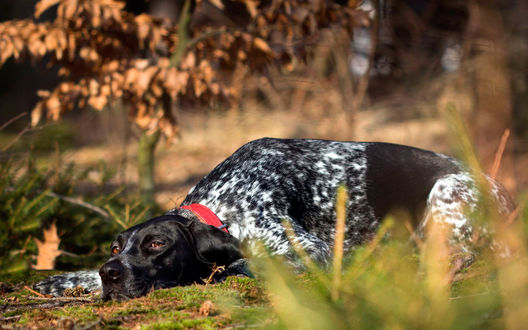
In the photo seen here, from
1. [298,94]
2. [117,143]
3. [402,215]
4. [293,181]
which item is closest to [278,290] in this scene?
[293,181]

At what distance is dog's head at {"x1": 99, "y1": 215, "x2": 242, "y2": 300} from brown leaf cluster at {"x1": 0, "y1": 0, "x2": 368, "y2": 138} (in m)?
2.09

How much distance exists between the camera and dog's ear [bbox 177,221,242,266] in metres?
3.12

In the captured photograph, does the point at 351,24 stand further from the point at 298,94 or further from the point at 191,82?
the point at 298,94

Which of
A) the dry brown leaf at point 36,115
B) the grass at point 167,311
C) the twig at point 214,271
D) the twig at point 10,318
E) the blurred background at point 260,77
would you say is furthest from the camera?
the blurred background at point 260,77

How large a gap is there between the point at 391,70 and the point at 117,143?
5309 millimetres

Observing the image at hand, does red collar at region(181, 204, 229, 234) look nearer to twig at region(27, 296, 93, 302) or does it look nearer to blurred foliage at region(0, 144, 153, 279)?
twig at region(27, 296, 93, 302)

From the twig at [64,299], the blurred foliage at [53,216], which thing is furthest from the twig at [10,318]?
the blurred foliage at [53,216]

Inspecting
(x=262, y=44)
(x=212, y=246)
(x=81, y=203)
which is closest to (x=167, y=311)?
(x=212, y=246)

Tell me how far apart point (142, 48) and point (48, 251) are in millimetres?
2154

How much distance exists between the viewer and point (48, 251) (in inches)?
172

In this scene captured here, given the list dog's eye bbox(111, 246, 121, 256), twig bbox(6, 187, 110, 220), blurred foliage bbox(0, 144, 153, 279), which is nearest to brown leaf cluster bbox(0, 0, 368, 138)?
blurred foliage bbox(0, 144, 153, 279)

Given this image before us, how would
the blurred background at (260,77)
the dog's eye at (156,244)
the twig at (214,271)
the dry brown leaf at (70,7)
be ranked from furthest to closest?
1. the blurred background at (260,77)
2. the dry brown leaf at (70,7)
3. the dog's eye at (156,244)
4. the twig at (214,271)

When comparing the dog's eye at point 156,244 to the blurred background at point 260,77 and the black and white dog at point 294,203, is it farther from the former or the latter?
the blurred background at point 260,77

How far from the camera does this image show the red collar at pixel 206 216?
3.50m
